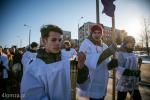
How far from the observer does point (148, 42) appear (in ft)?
164

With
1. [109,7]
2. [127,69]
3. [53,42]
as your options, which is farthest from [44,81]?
[127,69]

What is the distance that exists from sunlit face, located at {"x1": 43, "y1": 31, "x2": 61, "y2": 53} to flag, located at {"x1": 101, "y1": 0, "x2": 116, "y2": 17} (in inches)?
101

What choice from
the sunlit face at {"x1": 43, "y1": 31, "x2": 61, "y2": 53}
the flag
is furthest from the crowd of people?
the flag

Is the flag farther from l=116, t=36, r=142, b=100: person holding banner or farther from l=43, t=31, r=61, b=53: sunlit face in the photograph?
l=43, t=31, r=61, b=53: sunlit face

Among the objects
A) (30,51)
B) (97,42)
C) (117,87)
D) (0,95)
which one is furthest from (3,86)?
(97,42)

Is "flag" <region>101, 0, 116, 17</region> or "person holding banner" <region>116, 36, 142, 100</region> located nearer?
"flag" <region>101, 0, 116, 17</region>

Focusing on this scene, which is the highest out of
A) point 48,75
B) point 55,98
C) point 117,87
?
point 48,75

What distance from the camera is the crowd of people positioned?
290 centimetres

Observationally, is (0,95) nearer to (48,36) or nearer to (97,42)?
(97,42)

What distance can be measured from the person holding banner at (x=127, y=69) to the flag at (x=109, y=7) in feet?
2.73

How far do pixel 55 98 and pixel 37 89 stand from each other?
25 centimetres

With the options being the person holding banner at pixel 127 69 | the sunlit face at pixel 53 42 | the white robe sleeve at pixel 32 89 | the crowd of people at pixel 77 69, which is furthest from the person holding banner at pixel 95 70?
the white robe sleeve at pixel 32 89

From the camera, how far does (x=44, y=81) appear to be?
2914mm

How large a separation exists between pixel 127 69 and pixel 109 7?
1.47 metres
